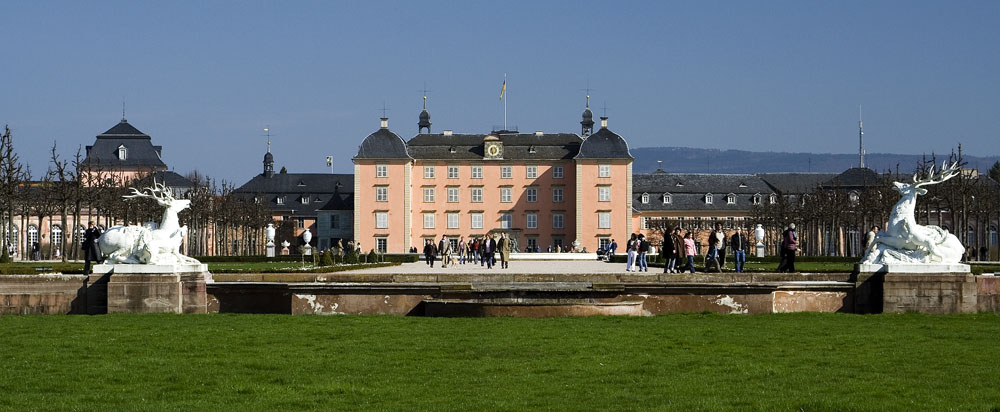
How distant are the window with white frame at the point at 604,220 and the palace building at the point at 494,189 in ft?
0.23

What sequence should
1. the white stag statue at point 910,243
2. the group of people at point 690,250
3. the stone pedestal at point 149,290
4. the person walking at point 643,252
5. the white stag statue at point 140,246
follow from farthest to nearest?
1. the person walking at point 643,252
2. the group of people at point 690,250
3. the white stag statue at point 140,246
4. the stone pedestal at point 149,290
5. the white stag statue at point 910,243

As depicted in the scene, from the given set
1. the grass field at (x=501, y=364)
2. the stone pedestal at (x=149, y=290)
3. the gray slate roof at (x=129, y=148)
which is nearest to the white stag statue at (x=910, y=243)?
the grass field at (x=501, y=364)

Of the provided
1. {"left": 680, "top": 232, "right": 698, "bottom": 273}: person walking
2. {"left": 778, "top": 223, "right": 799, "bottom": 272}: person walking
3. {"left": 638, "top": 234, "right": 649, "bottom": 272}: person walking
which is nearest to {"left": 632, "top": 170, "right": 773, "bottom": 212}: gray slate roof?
{"left": 638, "top": 234, "right": 649, "bottom": 272}: person walking

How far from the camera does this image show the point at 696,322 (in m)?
18.6

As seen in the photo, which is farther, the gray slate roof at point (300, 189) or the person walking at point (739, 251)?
the gray slate roof at point (300, 189)

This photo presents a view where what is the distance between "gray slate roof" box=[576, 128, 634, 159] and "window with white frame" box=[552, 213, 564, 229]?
15.7 ft

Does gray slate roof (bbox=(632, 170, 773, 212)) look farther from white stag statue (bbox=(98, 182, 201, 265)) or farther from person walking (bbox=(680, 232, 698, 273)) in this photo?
white stag statue (bbox=(98, 182, 201, 265))

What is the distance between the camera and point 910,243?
20750 mm

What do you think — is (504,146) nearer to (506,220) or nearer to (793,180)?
(506,220)

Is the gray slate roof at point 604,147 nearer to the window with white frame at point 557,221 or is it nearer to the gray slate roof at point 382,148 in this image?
the window with white frame at point 557,221

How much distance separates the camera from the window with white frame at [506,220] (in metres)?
97.1

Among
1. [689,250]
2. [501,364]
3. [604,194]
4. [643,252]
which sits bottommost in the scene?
[501,364]

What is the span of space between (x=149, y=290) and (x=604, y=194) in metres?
74.9

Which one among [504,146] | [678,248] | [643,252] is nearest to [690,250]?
[678,248]
